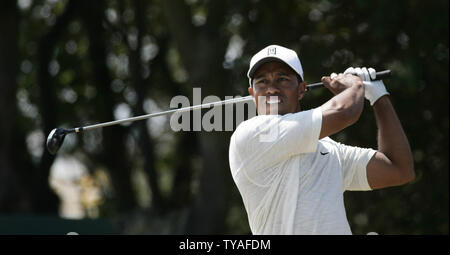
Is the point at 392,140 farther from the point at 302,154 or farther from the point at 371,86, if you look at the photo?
the point at 302,154

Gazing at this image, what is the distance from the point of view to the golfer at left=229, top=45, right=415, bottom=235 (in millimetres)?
3740

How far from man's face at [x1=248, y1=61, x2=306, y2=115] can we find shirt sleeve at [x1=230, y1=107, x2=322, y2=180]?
11 cm

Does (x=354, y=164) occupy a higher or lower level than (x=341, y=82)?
lower

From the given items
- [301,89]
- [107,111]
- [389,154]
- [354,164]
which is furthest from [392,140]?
[107,111]

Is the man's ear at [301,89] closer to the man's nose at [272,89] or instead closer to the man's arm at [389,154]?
the man's nose at [272,89]

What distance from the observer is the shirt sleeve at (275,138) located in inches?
151

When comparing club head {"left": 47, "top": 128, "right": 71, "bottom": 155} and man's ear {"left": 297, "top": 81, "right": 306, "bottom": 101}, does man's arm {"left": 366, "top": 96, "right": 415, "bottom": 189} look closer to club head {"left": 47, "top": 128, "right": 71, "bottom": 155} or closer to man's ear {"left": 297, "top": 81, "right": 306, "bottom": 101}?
man's ear {"left": 297, "top": 81, "right": 306, "bottom": 101}

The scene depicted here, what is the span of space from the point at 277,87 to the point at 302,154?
417 mm

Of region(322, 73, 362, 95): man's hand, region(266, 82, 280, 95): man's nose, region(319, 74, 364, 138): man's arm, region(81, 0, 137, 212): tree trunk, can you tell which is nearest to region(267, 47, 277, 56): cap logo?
region(266, 82, 280, 95): man's nose

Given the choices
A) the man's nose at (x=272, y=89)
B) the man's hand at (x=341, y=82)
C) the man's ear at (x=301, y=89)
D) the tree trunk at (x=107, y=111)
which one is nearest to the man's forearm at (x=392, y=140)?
the man's hand at (x=341, y=82)

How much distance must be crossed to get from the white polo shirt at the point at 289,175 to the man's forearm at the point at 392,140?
0.28 meters

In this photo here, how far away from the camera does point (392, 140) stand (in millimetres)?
4168
